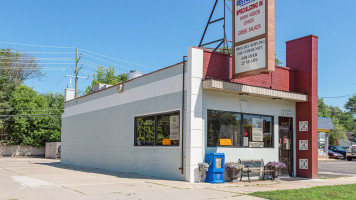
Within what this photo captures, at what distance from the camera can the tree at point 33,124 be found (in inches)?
1532

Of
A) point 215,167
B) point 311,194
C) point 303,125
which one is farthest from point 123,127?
point 311,194

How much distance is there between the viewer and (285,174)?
16.7 m

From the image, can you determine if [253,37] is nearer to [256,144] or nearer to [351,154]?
[256,144]

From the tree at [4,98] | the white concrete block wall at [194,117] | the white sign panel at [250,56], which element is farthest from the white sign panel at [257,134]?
the tree at [4,98]

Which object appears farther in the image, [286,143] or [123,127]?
[123,127]

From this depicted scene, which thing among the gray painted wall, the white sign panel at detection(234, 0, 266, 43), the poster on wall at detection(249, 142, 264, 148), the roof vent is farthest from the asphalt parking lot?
the roof vent

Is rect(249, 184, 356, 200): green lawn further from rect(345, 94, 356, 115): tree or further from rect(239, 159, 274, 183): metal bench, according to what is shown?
rect(345, 94, 356, 115): tree

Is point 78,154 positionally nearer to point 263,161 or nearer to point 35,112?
point 263,161

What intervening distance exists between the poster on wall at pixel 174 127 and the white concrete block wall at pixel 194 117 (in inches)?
31.4

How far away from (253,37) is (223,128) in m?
3.77

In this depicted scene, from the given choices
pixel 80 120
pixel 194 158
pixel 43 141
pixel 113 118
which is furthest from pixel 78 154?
pixel 43 141

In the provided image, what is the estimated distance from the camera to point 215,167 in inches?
521

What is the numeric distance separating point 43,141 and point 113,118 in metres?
24.1

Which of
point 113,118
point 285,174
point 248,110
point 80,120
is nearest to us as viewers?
point 248,110
